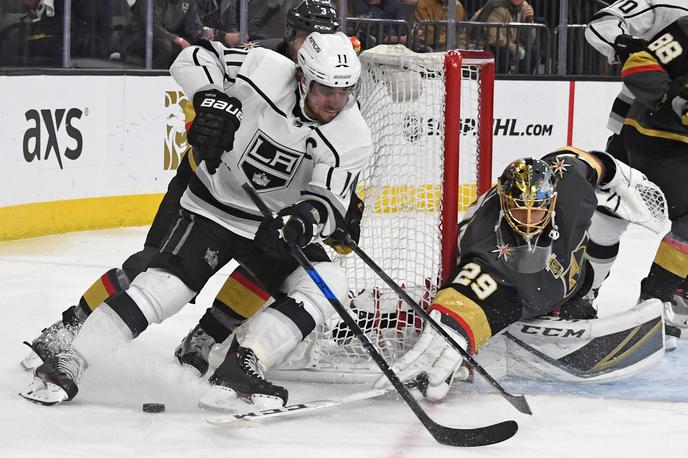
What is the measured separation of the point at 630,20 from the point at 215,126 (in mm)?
2000

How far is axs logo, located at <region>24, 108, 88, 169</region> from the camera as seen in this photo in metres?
5.73

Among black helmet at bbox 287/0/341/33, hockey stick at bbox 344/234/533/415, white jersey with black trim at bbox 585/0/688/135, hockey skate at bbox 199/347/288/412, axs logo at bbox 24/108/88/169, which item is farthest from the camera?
axs logo at bbox 24/108/88/169

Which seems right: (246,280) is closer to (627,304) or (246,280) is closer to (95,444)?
(95,444)

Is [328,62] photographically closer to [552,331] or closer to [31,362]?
[552,331]

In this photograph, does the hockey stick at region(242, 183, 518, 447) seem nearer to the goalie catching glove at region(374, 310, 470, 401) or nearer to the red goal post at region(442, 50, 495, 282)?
the goalie catching glove at region(374, 310, 470, 401)

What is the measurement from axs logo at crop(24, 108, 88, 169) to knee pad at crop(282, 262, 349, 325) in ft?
8.69

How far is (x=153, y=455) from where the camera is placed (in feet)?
9.65

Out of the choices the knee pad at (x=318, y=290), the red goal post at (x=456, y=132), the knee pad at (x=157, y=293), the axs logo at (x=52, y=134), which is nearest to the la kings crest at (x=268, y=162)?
the knee pad at (x=318, y=290)

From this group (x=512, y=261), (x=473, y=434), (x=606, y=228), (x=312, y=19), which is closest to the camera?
(x=473, y=434)

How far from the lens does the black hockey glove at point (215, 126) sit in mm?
3238

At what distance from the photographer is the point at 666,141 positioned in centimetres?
450

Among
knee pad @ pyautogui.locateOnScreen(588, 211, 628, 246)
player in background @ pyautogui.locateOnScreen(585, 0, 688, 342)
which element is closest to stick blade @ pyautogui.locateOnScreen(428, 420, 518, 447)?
knee pad @ pyautogui.locateOnScreen(588, 211, 628, 246)

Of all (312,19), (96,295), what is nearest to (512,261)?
(312,19)

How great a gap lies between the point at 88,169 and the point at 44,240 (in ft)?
1.41
